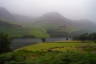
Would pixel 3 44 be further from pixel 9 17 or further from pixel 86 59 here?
pixel 9 17

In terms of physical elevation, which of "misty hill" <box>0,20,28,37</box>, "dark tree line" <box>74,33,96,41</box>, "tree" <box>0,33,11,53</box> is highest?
"misty hill" <box>0,20,28,37</box>

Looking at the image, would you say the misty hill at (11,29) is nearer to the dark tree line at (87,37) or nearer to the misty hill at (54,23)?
the misty hill at (54,23)

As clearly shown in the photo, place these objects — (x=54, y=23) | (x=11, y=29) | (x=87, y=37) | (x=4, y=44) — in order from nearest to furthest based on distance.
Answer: (x=4, y=44)
(x=87, y=37)
(x=11, y=29)
(x=54, y=23)

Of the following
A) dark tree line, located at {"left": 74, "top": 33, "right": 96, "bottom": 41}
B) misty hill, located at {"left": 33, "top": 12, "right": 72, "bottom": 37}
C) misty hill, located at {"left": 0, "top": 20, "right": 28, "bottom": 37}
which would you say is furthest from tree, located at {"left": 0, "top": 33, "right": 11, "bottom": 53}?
dark tree line, located at {"left": 74, "top": 33, "right": 96, "bottom": 41}

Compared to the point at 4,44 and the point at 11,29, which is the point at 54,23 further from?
the point at 4,44

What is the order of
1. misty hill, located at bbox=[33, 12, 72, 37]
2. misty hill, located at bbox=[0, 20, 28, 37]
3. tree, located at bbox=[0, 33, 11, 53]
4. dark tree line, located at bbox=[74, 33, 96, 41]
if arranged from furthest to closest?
1. misty hill, located at bbox=[33, 12, 72, 37]
2. misty hill, located at bbox=[0, 20, 28, 37]
3. dark tree line, located at bbox=[74, 33, 96, 41]
4. tree, located at bbox=[0, 33, 11, 53]

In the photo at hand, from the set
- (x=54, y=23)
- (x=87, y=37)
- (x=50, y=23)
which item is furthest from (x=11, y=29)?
(x=87, y=37)

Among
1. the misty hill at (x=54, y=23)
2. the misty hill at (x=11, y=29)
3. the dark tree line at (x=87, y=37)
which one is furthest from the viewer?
the misty hill at (x=54, y=23)

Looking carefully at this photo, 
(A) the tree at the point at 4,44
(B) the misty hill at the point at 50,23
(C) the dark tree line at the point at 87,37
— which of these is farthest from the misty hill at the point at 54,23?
(A) the tree at the point at 4,44

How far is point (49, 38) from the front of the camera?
21.7m

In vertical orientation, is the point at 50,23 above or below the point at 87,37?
above

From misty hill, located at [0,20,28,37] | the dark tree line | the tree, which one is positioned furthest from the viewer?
misty hill, located at [0,20,28,37]

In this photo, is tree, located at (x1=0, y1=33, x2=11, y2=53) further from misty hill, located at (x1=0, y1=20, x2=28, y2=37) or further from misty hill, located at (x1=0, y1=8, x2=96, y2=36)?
misty hill, located at (x1=0, y1=8, x2=96, y2=36)

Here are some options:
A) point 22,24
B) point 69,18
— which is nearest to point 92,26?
point 69,18
